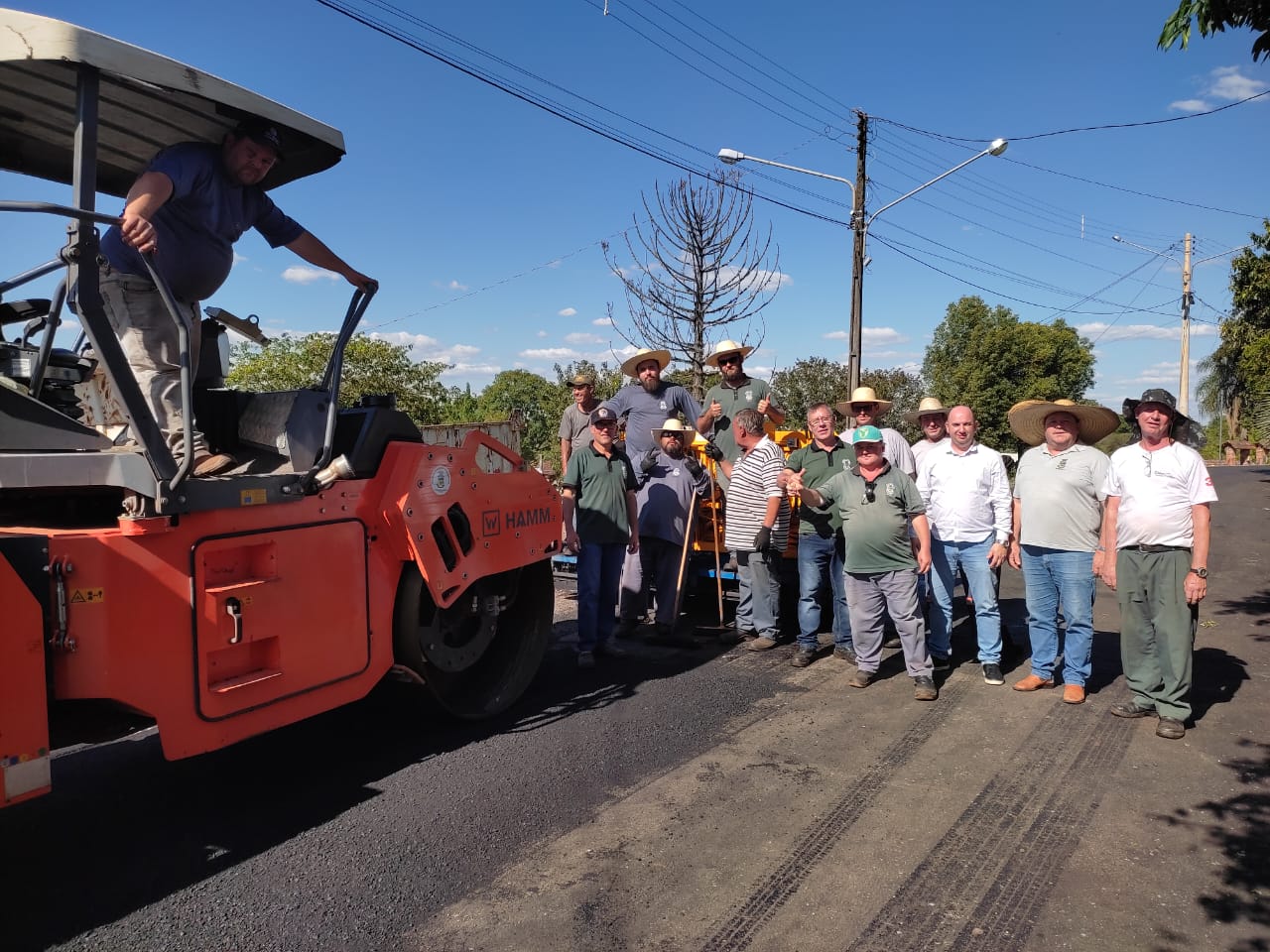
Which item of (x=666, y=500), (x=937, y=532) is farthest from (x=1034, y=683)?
(x=666, y=500)

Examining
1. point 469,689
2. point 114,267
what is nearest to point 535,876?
point 469,689

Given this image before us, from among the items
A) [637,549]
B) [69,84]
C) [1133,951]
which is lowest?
[1133,951]

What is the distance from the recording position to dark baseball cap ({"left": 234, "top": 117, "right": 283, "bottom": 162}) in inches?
143

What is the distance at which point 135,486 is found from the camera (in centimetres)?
302

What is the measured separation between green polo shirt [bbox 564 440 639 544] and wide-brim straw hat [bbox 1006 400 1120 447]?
267cm

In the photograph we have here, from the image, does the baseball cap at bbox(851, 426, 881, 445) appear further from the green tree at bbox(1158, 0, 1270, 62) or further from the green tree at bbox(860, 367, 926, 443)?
the green tree at bbox(860, 367, 926, 443)

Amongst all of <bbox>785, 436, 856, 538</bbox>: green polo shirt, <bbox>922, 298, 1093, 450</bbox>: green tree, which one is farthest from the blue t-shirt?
<bbox>922, 298, 1093, 450</bbox>: green tree

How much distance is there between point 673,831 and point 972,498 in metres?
3.47

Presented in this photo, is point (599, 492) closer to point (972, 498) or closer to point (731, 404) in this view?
point (731, 404)

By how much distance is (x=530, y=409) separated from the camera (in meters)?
41.7

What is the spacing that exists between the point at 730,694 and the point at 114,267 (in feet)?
13.4

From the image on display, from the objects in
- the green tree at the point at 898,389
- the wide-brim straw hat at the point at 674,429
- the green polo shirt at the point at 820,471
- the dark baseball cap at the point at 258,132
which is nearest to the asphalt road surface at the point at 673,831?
the green polo shirt at the point at 820,471

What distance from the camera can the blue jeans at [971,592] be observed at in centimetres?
592

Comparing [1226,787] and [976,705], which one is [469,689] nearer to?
[976,705]
